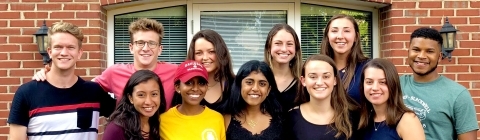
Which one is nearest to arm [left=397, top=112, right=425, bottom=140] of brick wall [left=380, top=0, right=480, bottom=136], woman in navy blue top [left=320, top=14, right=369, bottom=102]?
woman in navy blue top [left=320, top=14, right=369, bottom=102]

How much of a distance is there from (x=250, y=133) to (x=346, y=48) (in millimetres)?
938

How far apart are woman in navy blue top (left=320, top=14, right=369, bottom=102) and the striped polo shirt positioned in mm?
1670

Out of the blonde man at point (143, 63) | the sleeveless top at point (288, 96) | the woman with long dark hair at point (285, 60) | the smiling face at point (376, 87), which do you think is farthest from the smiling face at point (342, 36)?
the blonde man at point (143, 63)

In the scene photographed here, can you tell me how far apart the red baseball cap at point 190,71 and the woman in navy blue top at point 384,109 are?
3.23 feet

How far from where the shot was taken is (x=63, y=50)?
3.22 metres

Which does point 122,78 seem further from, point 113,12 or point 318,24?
point 318,24

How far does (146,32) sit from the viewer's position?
356 centimetres

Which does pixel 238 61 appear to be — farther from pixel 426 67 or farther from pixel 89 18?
pixel 426 67

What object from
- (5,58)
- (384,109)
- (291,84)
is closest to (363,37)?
(291,84)

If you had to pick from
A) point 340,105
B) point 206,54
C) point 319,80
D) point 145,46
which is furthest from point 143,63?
point 340,105

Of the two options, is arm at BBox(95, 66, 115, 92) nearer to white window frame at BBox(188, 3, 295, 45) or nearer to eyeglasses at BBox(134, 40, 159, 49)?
eyeglasses at BBox(134, 40, 159, 49)

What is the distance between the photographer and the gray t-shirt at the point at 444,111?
3.20 metres

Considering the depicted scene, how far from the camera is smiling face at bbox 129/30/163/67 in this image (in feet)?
11.6

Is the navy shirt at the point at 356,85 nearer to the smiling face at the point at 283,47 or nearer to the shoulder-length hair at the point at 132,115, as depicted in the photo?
the smiling face at the point at 283,47
